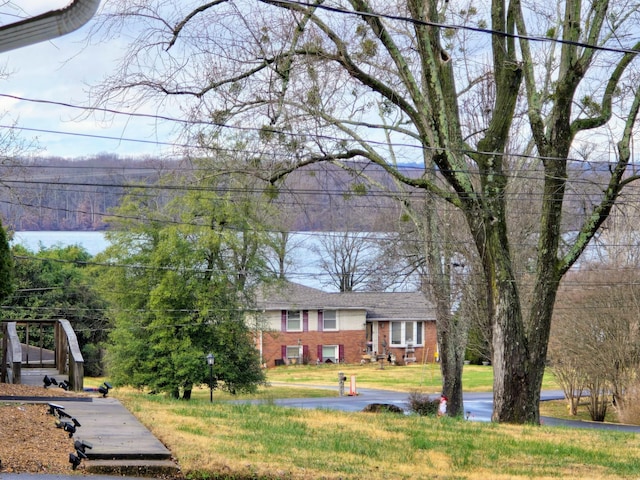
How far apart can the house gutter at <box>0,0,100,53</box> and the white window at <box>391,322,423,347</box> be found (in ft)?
181

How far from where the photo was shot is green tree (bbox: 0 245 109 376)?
4225 cm

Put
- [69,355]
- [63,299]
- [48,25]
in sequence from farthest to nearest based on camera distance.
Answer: [63,299], [69,355], [48,25]

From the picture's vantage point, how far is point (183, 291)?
1313 inches

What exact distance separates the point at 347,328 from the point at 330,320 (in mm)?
1363

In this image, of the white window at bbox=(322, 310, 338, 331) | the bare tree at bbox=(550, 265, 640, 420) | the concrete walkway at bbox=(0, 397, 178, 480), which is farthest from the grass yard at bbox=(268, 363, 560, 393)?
the concrete walkway at bbox=(0, 397, 178, 480)

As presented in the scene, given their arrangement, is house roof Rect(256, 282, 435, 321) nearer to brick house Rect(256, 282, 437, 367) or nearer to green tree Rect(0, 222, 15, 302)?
brick house Rect(256, 282, 437, 367)

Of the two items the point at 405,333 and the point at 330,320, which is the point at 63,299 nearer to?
the point at 330,320

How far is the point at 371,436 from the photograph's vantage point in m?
11.1

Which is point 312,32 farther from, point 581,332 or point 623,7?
point 581,332

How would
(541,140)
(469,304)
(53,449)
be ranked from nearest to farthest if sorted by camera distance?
(53,449) < (541,140) < (469,304)

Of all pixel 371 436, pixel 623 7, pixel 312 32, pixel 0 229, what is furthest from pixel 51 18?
pixel 623 7

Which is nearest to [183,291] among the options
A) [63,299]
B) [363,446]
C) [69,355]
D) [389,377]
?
[63,299]

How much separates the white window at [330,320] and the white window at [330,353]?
4.37 ft

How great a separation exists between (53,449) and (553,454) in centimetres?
581
